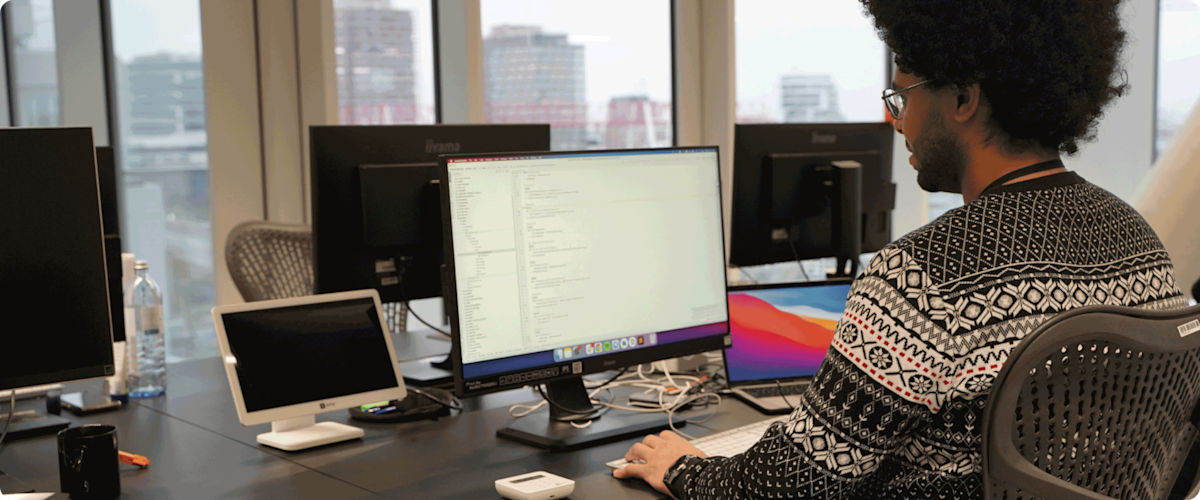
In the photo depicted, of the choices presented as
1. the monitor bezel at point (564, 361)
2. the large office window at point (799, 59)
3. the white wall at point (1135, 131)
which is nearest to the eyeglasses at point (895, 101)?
the monitor bezel at point (564, 361)

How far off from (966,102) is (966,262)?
224 millimetres

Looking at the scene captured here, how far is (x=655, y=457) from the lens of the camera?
1.32m

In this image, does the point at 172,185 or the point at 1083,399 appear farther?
the point at 172,185

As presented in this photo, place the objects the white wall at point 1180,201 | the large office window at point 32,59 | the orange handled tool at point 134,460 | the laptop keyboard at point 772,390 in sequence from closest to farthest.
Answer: the orange handled tool at point 134,460, the laptop keyboard at point 772,390, the white wall at point 1180,201, the large office window at point 32,59

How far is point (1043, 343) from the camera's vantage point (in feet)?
2.72

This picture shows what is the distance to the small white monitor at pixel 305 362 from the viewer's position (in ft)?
4.91

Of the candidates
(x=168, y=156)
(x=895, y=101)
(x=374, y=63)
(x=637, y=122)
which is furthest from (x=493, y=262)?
(x=637, y=122)

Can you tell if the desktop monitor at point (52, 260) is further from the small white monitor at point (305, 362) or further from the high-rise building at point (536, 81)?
the high-rise building at point (536, 81)

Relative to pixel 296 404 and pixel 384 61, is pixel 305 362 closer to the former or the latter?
pixel 296 404

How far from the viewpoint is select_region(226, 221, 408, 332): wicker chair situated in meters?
2.63

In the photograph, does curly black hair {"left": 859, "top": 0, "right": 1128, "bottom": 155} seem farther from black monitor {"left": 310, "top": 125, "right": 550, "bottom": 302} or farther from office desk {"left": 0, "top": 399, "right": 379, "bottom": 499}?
black monitor {"left": 310, "top": 125, "right": 550, "bottom": 302}

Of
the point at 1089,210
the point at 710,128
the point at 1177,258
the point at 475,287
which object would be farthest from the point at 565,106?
the point at 1089,210

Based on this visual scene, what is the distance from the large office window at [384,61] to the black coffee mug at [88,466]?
2405 mm

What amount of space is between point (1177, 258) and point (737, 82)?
8.10ft
